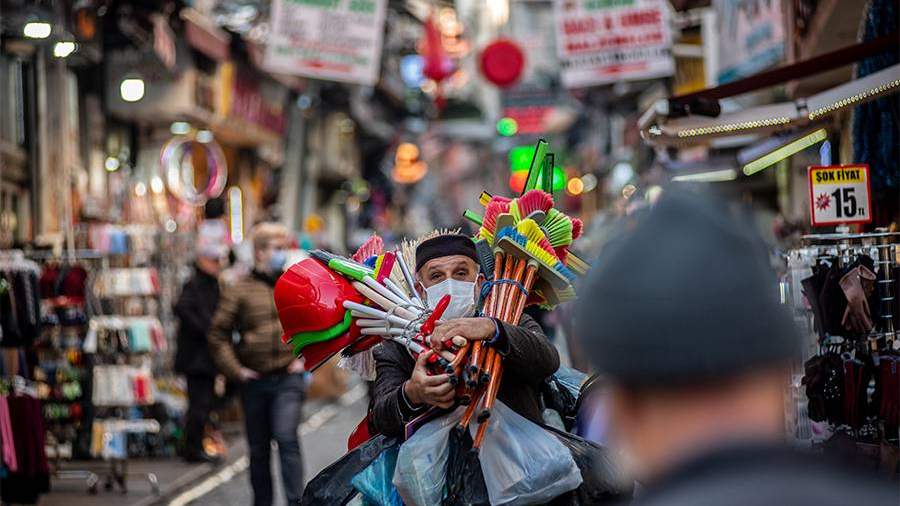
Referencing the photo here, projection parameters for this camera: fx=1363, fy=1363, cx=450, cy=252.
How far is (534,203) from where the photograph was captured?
514cm

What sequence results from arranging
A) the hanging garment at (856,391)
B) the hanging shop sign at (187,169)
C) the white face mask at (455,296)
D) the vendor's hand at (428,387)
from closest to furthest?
the vendor's hand at (428,387) → the white face mask at (455,296) → the hanging garment at (856,391) → the hanging shop sign at (187,169)

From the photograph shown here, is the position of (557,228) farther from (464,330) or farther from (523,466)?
(523,466)

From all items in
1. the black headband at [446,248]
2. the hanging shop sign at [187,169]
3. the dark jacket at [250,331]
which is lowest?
the dark jacket at [250,331]

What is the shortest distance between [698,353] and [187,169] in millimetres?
17123

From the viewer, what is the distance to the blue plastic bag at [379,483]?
4.79 m

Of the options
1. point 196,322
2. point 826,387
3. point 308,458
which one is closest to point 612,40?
point 196,322

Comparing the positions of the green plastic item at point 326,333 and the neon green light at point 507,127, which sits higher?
the neon green light at point 507,127

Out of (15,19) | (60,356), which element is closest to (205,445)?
(60,356)

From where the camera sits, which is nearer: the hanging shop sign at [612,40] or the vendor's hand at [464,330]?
the vendor's hand at [464,330]

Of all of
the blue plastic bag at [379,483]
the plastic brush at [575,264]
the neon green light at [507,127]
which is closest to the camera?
the blue plastic bag at [379,483]

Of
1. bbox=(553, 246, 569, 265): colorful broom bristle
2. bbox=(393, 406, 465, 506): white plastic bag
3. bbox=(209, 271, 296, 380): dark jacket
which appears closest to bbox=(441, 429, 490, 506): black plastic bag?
bbox=(393, 406, 465, 506): white plastic bag

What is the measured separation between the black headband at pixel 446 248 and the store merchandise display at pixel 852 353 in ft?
6.53

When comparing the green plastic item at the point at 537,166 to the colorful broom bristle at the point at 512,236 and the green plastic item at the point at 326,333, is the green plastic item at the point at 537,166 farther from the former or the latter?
the green plastic item at the point at 326,333

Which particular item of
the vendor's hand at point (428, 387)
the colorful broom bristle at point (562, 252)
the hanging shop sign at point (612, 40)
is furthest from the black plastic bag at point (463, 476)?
the hanging shop sign at point (612, 40)
